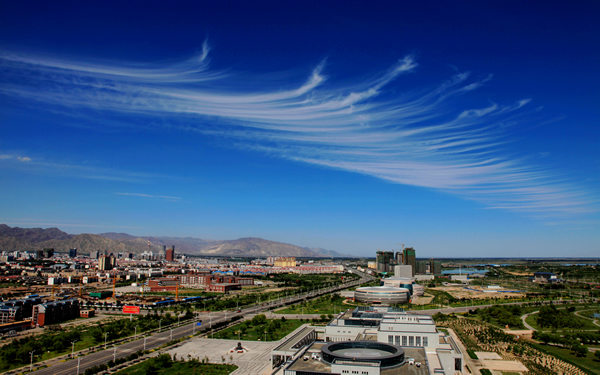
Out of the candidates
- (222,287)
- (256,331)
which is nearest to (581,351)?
(256,331)

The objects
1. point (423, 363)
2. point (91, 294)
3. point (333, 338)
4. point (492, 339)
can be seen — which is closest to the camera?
point (423, 363)

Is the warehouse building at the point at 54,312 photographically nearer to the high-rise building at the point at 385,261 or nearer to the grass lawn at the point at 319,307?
the grass lawn at the point at 319,307

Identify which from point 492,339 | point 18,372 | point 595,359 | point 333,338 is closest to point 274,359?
point 333,338

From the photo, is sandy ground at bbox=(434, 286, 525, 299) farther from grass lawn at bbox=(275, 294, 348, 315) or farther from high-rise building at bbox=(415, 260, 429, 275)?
high-rise building at bbox=(415, 260, 429, 275)

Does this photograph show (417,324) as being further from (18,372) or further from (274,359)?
(18,372)

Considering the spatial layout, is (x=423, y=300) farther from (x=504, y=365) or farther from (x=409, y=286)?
(x=504, y=365)

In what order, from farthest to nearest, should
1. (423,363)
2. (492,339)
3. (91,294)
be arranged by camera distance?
(91,294)
(492,339)
(423,363)
